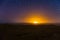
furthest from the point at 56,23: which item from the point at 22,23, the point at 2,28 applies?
the point at 2,28

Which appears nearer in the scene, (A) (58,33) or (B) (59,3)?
(A) (58,33)

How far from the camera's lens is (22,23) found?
19.9 inches

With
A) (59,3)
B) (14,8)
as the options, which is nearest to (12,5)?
(14,8)

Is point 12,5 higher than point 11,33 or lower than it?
higher

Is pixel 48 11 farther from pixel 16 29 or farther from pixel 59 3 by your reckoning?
pixel 16 29

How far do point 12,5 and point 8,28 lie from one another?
231 millimetres

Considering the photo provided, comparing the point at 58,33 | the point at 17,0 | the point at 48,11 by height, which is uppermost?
the point at 17,0

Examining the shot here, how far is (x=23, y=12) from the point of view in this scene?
643 mm

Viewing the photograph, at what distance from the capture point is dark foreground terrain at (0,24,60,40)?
1.63 feet

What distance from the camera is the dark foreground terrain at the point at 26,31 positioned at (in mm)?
497

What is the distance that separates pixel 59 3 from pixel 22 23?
0.34 meters

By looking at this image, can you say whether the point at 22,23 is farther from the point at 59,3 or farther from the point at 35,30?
the point at 59,3

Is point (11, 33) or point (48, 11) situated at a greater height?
point (48, 11)

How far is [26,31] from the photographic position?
500 millimetres
